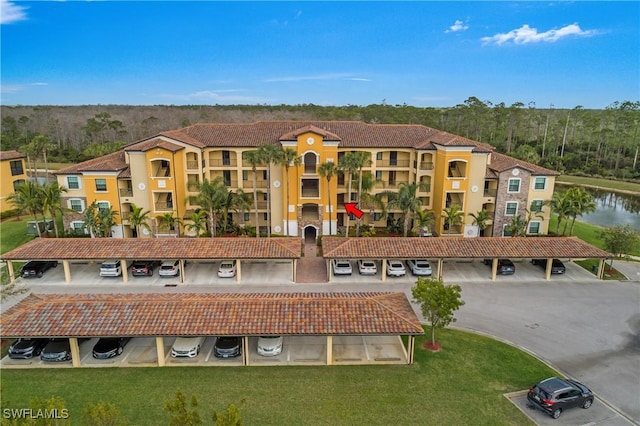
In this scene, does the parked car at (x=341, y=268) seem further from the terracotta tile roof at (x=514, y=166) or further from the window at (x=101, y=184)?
the window at (x=101, y=184)

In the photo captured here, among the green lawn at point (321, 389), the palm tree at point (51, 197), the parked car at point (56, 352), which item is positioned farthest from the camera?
the palm tree at point (51, 197)

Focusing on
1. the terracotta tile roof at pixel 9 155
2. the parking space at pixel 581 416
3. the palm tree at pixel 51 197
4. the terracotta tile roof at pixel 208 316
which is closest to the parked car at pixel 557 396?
the parking space at pixel 581 416

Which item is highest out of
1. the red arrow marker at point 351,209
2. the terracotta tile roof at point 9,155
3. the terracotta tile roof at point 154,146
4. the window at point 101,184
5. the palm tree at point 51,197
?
the terracotta tile roof at point 154,146

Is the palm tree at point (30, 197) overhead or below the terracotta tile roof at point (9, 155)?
below

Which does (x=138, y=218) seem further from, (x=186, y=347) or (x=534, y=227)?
(x=534, y=227)

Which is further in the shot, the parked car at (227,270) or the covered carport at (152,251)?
the parked car at (227,270)

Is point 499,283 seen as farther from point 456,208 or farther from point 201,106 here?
point 201,106

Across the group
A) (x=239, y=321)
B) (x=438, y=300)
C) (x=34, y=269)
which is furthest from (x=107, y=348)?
(x=438, y=300)
